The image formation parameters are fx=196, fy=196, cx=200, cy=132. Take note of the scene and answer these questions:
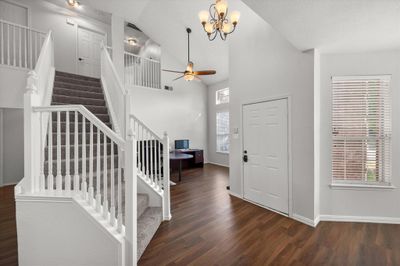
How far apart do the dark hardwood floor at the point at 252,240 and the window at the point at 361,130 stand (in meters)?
0.74

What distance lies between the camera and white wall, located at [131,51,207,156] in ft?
21.9

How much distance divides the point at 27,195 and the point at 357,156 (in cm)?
412

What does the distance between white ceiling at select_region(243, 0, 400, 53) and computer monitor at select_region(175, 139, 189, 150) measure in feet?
16.9

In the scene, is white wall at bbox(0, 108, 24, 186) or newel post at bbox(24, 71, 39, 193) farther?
white wall at bbox(0, 108, 24, 186)

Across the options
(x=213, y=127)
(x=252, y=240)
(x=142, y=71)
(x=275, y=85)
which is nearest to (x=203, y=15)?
(x=275, y=85)

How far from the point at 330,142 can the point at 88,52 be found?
7.03m

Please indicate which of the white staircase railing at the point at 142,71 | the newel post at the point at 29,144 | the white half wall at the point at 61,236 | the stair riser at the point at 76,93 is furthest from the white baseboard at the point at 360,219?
the white staircase railing at the point at 142,71

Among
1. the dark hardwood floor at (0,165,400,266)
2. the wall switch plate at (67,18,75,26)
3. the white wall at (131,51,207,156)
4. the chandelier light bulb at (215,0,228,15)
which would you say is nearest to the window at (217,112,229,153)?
the white wall at (131,51,207,156)

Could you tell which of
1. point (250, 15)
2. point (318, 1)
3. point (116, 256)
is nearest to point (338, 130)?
point (318, 1)

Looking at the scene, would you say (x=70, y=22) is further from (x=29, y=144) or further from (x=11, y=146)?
(x=29, y=144)

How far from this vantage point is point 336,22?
6.87 feet

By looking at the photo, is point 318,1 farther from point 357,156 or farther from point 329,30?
point 357,156

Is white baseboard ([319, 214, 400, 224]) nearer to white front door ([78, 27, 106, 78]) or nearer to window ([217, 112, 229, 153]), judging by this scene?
window ([217, 112, 229, 153])

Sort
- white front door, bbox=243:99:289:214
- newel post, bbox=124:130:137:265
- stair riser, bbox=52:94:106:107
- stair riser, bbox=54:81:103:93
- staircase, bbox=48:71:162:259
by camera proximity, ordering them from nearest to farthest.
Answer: newel post, bbox=124:130:137:265, staircase, bbox=48:71:162:259, white front door, bbox=243:99:289:214, stair riser, bbox=52:94:106:107, stair riser, bbox=54:81:103:93
